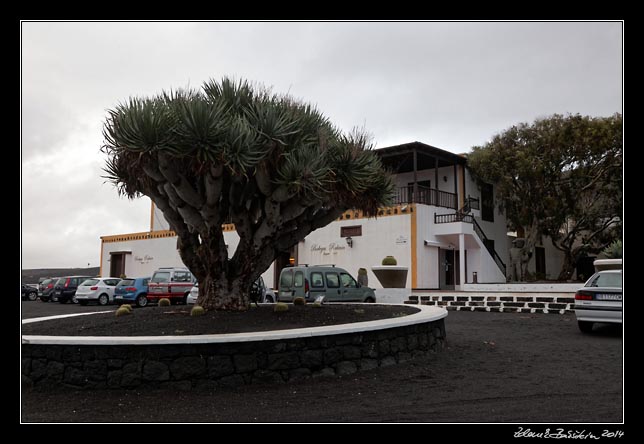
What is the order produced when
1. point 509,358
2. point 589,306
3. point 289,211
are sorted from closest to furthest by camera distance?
1. point 509,358
2. point 289,211
3. point 589,306

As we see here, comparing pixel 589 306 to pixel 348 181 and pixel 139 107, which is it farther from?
pixel 139 107

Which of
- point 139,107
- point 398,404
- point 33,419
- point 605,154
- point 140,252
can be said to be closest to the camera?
point 33,419

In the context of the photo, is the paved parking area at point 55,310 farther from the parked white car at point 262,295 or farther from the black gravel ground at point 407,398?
the black gravel ground at point 407,398

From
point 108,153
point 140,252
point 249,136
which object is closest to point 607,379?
point 249,136

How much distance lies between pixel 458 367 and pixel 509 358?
1.25 metres

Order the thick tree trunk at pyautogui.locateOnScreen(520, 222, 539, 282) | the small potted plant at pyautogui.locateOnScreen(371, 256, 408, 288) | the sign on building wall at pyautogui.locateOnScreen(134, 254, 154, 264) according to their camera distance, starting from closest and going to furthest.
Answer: the small potted plant at pyautogui.locateOnScreen(371, 256, 408, 288) < the thick tree trunk at pyautogui.locateOnScreen(520, 222, 539, 282) < the sign on building wall at pyautogui.locateOnScreen(134, 254, 154, 264)

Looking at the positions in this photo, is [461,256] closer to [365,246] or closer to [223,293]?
[365,246]

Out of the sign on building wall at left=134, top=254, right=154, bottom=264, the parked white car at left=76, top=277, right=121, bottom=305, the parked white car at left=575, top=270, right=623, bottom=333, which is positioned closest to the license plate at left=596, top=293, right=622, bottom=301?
the parked white car at left=575, top=270, right=623, bottom=333

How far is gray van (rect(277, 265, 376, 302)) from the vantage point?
54.9 ft

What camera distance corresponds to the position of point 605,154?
81.5 ft

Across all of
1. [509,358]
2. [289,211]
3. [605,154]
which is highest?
[605,154]

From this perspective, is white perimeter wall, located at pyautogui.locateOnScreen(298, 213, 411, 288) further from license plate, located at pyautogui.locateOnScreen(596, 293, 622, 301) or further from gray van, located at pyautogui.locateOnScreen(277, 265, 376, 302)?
license plate, located at pyautogui.locateOnScreen(596, 293, 622, 301)

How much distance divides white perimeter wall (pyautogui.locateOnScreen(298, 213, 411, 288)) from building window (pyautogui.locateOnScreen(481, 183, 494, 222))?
19.9 ft

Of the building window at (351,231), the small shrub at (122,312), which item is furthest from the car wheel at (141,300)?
the small shrub at (122,312)
